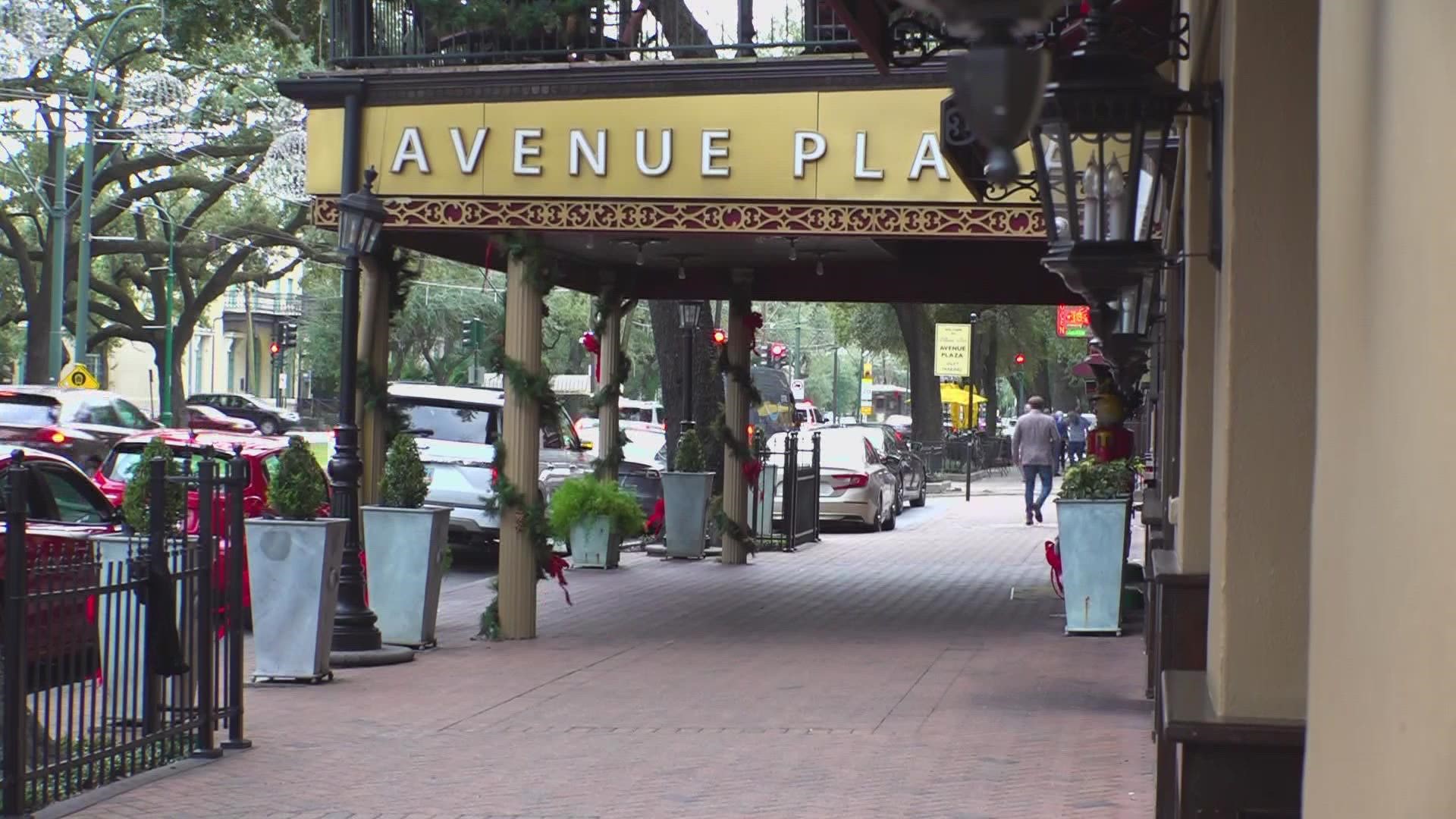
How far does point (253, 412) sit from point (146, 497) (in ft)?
159

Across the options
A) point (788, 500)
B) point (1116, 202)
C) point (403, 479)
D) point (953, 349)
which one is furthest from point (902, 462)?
point (1116, 202)

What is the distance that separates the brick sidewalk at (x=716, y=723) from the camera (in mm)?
7582

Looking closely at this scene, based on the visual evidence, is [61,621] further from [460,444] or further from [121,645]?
[460,444]

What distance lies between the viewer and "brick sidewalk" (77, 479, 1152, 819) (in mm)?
7582

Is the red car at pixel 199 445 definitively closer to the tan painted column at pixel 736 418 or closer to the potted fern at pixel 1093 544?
the tan painted column at pixel 736 418

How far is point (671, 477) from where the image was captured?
68.1 feet

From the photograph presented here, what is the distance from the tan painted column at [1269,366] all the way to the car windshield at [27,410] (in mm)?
22902

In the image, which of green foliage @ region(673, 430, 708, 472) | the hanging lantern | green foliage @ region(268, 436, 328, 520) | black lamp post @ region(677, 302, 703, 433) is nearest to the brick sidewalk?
green foliage @ region(268, 436, 328, 520)

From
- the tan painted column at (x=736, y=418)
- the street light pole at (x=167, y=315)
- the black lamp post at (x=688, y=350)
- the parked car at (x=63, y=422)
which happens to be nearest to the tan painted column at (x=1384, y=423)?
the tan painted column at (x=736, y=418)

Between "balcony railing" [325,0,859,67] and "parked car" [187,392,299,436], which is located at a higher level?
"balcony railing" [325,0,859,67]

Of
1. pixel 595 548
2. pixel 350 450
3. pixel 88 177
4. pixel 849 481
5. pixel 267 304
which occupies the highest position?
pixel 88 177

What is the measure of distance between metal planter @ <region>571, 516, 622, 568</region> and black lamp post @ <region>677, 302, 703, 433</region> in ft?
7.80

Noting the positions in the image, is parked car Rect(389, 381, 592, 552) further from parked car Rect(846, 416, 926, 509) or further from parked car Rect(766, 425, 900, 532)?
parked car Rect(846, 416, 926, 509)

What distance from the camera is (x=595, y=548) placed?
19.5 m
